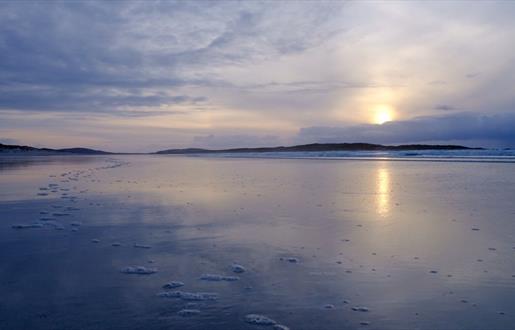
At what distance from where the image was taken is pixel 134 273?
16.1 ft

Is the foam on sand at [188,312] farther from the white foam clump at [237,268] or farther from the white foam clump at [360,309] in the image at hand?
the white foam clump at [360,309]

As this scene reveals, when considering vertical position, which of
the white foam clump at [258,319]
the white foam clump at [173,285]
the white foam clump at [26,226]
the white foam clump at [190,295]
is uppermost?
the white foam clump at [26,226]

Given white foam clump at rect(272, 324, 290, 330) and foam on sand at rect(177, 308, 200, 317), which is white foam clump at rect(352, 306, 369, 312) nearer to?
white foam clump at rect(272, 324, 290, 330)

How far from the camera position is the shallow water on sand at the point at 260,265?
3.71 meters

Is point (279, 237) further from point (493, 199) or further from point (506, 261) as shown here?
point (493, 199)

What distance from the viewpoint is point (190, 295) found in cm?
419

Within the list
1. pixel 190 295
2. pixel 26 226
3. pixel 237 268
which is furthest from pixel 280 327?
pixel 26 226

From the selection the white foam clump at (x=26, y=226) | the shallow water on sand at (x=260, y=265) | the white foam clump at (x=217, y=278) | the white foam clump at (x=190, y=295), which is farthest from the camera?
the white foam clump at (x=26, y=226)

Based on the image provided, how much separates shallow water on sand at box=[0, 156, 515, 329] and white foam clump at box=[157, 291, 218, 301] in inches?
0.7

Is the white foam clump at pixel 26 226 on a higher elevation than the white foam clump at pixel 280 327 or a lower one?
higher

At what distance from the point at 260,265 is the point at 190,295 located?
3.98ft

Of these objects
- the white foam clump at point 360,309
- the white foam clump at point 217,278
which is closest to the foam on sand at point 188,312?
the white foam clump at point 217,278

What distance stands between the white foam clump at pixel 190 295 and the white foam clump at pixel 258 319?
21.9 inches

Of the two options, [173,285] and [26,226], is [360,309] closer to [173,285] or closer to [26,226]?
[173,285]
